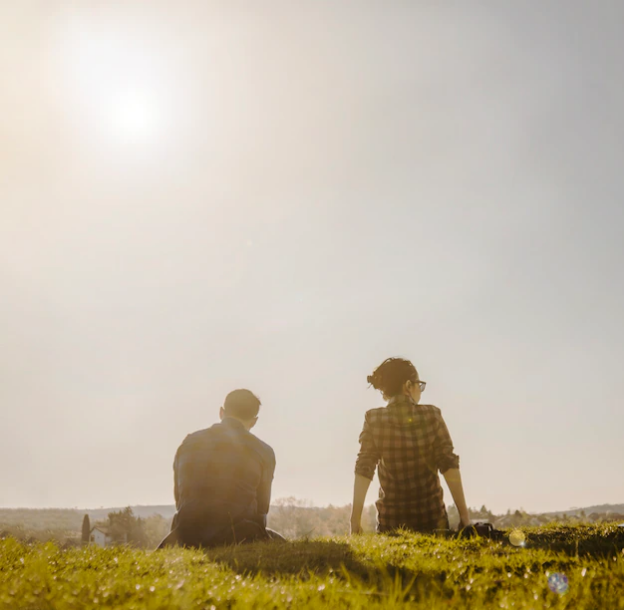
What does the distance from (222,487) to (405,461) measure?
2.72 m

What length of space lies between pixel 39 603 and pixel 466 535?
14.3 feet

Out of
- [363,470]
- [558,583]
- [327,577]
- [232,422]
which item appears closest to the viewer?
[558,583]

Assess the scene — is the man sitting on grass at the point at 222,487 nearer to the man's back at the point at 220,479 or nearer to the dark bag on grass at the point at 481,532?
the man's back at the point at 220,479

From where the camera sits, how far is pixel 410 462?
739 centimetres

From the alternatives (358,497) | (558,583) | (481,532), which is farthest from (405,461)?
(558,583)

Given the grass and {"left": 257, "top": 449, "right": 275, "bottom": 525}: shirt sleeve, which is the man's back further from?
the grass

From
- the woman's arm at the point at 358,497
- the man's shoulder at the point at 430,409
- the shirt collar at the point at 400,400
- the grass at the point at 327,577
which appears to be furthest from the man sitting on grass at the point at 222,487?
the man's shoulder at the point at 430,409

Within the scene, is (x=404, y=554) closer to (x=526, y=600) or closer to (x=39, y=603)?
(x=526, y=600)

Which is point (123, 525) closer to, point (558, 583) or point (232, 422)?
point (232, 422)

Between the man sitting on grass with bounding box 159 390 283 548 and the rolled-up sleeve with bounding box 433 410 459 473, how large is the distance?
2.44 m

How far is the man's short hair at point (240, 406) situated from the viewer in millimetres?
7590

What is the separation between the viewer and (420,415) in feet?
24.5

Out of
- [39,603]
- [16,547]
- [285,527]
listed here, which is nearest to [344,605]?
[39,603]

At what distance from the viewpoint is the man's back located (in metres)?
6.54
